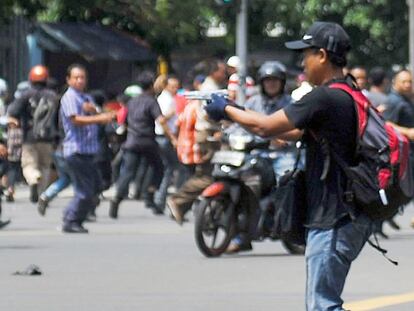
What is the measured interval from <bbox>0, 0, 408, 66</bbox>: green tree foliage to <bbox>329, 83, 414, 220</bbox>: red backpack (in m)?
23.7

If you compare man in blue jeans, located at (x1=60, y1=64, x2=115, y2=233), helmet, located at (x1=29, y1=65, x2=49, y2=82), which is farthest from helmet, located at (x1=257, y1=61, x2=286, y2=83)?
helmet, located at (x1=29, y1=65, x2=49, y2=82)

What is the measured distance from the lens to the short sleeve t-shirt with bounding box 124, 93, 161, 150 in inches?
830

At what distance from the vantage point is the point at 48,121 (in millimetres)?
22609

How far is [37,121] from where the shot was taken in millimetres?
22625

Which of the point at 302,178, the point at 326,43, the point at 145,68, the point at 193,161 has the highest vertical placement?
the point at 326,43

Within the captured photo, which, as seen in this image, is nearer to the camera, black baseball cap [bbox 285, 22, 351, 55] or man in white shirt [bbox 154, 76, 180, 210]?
black baseball cap [bbox 285, 22, 351, 55]

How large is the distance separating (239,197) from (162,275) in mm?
1936

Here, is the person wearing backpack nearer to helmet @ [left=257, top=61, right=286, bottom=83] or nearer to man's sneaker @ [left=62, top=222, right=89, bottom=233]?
man's sneaker @ [left=62, top=222, right=89, bottom=233]

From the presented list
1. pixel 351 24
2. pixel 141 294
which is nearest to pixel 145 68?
pixel 351 24

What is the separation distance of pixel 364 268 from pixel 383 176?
624cm

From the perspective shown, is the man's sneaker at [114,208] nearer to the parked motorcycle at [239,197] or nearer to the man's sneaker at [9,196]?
the man's sneaker at [9,196]

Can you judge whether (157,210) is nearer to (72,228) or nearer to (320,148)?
(72,228)

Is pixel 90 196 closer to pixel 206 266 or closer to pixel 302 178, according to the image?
pixel 206 266

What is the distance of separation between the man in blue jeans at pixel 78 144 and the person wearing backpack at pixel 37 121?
15.2 feet
